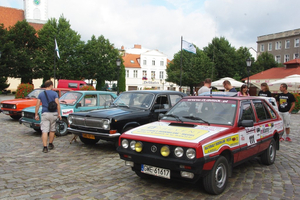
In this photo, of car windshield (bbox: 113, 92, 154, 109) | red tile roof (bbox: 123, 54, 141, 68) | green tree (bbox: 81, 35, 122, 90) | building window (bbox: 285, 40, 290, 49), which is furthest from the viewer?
red tile roof (bbox: 123, 54, 141, 68)

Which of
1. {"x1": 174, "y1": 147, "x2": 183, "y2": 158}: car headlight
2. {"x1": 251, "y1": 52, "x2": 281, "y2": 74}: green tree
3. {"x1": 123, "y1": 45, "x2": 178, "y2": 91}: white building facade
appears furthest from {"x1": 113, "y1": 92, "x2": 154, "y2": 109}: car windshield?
{"x1": 123, "y1": 45, "x2": 178, "y2": 91}: white building facade

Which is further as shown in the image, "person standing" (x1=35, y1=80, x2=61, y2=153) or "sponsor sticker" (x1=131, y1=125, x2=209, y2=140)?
"person standing" (x1=35, y1=80, x2=61, y2=153)

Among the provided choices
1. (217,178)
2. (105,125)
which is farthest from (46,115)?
(217,178)

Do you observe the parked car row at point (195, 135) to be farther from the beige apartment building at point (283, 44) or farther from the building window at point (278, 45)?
the building window at point (278, 45)

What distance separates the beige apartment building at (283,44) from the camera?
56.7m

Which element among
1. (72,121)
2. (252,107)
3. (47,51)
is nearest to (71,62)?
(47,51)

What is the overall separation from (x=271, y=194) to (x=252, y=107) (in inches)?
72.1

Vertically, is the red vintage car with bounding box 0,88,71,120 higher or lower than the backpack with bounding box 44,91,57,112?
lower

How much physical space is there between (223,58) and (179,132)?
147ft

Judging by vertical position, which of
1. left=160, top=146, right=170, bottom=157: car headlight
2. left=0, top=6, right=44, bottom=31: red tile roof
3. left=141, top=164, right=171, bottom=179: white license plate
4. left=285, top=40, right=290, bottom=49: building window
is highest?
left=0, top=6, right=44, bottom=31: red tile roof

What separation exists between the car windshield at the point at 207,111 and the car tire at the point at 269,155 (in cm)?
167

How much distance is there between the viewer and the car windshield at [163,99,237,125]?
Result: 481 centimetres

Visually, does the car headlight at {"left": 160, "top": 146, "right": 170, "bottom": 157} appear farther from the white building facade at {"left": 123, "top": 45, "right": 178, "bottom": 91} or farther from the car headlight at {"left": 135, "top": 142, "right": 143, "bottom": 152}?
the white building facade at {"left": 123, "top": 45, "right": 178, "bottom": 91}

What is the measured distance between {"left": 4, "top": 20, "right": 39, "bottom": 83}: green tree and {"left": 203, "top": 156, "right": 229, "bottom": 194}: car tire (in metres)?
38.8
